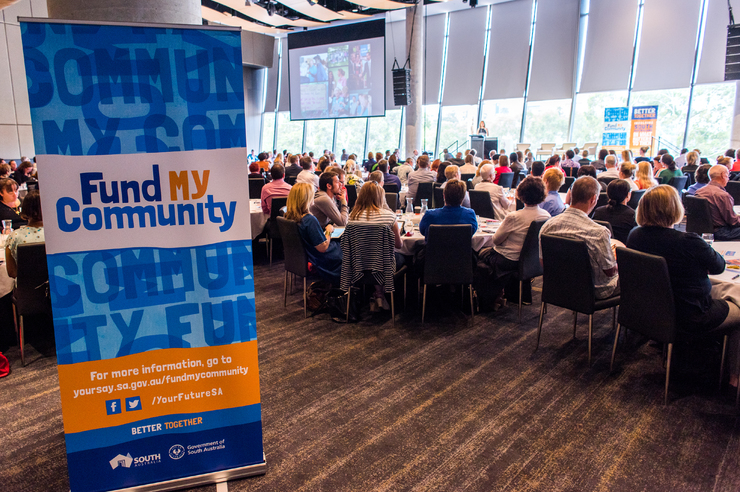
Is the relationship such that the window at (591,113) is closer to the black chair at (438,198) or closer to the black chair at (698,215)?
the black chair at (438,198)

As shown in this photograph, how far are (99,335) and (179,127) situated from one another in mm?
934

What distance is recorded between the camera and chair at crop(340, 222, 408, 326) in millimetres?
4098

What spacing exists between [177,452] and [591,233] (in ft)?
9.52

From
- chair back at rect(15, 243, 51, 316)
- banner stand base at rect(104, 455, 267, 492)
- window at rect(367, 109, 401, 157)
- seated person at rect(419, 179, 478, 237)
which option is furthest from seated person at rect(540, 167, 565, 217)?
window at rect(367, 109, 401, 157)

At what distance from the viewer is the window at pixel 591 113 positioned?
13.6 m

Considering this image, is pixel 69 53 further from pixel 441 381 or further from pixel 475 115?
pixel 475 115

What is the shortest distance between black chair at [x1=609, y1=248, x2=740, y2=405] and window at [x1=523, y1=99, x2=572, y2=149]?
41.7 ft

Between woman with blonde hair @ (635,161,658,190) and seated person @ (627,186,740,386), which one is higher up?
woman with blonde hair @ (635,161,658,190)

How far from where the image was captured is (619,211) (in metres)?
4.68

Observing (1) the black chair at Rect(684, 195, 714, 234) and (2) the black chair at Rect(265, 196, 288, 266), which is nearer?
(1) the black chair at Rect(684, 195, 714, 234)

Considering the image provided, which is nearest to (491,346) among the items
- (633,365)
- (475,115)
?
(633,365)

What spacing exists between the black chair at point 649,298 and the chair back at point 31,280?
12.4 ft

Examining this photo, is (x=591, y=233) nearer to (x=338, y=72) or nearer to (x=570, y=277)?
(x=570, y=277)

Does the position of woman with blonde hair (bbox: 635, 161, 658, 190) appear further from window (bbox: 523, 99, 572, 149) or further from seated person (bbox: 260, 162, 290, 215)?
window (bbox: 523, 99, 572, 149)
